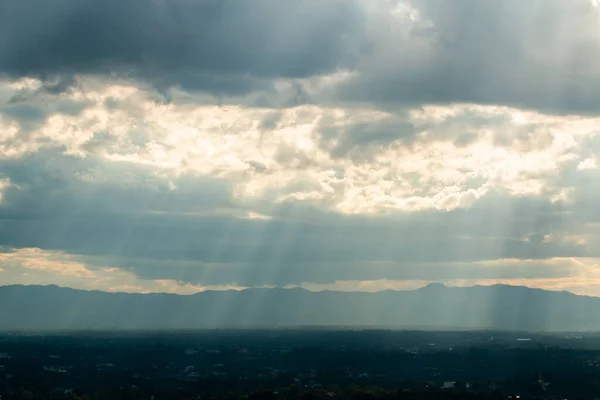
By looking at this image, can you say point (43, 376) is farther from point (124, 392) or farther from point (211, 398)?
point (211, 398)

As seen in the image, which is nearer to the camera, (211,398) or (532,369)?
(211,398)

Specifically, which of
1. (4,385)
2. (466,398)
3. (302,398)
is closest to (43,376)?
(4,385)

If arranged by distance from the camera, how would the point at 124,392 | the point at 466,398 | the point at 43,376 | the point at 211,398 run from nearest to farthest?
the point at 466,398, the point at 211,398, the point at 124,392, the point at 43,376

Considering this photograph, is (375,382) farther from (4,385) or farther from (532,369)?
(4,385)

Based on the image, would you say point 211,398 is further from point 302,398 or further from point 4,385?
point 4,385

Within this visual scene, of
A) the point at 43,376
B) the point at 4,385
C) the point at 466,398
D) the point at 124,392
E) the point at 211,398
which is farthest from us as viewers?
the point at 43,376

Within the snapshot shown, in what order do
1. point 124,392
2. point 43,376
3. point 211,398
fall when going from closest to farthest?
point 211,398, point 124,392, point 43,376

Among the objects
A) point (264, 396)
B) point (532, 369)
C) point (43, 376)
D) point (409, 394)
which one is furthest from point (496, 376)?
point (43, 376)

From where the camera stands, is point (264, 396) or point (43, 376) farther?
point (43, 376)
